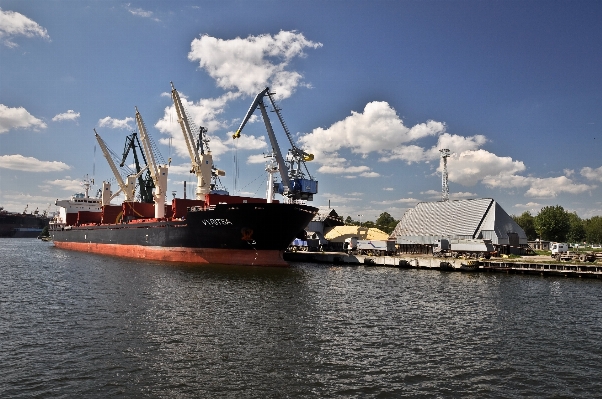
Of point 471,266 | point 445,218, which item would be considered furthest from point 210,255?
point 445,218

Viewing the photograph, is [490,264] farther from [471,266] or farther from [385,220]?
[385,220]

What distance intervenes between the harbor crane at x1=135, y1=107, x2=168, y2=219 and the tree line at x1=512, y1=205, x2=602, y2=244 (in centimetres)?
9319

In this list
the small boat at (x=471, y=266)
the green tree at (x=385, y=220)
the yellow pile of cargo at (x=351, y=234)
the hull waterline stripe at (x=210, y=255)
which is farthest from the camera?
the green tree at (x=385, y=220)

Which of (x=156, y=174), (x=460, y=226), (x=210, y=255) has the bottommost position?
(x=210, y=255)

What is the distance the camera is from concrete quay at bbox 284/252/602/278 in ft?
145

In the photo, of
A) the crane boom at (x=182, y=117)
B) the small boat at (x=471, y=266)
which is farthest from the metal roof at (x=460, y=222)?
the crane boom at (x=182, y=117)

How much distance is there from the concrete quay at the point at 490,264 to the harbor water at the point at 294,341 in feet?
33.3

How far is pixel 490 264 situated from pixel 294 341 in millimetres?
38540

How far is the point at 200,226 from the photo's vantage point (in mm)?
51500

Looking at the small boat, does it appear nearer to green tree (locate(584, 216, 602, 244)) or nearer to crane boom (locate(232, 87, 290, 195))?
crane boom (locate(232, 87, 290, 195))

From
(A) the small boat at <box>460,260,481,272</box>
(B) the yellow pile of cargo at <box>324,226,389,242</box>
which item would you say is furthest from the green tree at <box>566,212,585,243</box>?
(A) the small boat at <box>460,260,481,272</box>

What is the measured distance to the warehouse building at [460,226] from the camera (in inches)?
2534

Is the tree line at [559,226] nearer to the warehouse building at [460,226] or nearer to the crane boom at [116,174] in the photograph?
the warehouse building at [460,226]

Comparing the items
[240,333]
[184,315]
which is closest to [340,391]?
[240,333]
